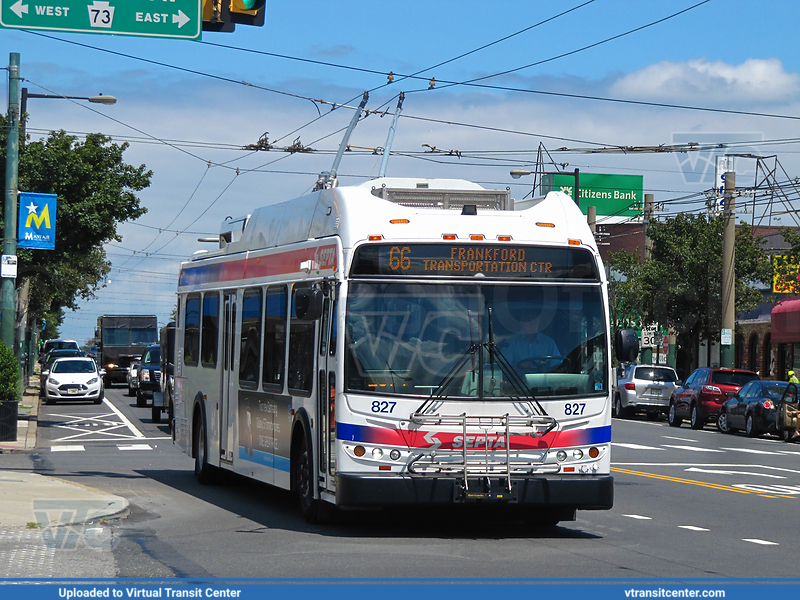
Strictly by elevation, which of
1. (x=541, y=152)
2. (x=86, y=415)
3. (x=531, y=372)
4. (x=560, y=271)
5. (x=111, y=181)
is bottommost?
(x=86, y=415)

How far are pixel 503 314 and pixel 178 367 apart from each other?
8369 mm

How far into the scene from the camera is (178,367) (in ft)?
60.8

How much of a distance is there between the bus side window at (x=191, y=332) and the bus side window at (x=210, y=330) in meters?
0.37

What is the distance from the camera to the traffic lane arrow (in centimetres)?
1427

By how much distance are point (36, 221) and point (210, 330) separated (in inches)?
→ 401

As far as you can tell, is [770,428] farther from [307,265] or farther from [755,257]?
[307,265]

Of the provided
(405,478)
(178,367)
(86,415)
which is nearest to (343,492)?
(405,478)

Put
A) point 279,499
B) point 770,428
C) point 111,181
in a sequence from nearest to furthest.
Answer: point 279,499
point 111,181
point 770,428

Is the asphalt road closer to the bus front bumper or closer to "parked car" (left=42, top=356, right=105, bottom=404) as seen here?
the bus front bumper

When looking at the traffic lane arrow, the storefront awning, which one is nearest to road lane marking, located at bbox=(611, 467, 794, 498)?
the traffic lane arrow

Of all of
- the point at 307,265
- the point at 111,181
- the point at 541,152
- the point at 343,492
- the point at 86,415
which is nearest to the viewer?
the point at 343,492

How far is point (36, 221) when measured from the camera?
25.0m

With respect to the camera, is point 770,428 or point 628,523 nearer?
point 628,523

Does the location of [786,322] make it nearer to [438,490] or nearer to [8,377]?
[8,377]
